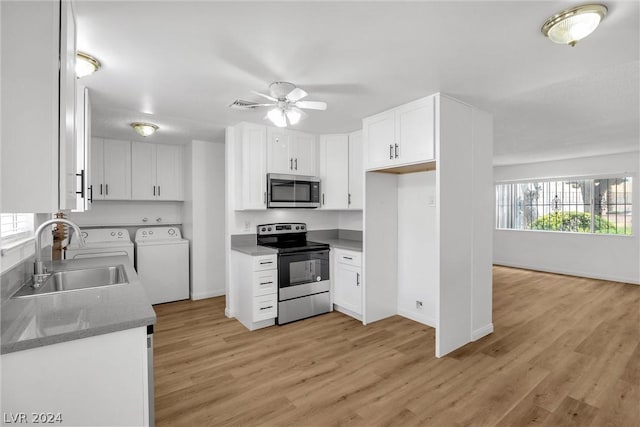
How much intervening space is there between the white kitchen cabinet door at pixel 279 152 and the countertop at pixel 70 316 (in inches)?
95.1

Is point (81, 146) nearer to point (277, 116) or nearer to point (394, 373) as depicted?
point (277, 116)

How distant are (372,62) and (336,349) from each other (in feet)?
8.31

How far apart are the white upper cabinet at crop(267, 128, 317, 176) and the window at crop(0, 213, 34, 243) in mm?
2301

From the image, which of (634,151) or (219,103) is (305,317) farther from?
(634,151)

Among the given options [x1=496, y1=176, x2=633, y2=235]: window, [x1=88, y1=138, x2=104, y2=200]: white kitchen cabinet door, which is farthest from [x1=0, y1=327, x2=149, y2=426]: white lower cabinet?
[x1=496, y1=176, x2=633, y2=235]: window

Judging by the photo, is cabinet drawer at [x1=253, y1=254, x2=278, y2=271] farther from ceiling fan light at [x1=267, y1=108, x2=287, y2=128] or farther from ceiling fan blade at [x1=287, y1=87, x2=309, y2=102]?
ceiling fan blade at [x1=287, y1=87, x2=309, y2=102]

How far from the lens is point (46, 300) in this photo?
1.58m

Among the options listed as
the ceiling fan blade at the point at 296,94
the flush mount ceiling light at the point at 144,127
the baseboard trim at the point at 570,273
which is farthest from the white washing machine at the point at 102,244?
the baseboard trim at the point at 570,273

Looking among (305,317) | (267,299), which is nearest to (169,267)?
(267,299)

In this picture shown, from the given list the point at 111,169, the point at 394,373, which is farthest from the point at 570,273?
the point at 111,169

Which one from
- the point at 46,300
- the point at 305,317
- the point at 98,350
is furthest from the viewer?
the point at 305,317

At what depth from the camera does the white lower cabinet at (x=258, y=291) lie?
11.6ft

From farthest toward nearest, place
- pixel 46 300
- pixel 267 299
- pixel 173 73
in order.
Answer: pixel 267 299, pixel 173 73, pixel 46 300

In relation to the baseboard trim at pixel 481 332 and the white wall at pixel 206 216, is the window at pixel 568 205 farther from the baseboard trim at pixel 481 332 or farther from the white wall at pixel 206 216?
the white wall at pixel 206 216
